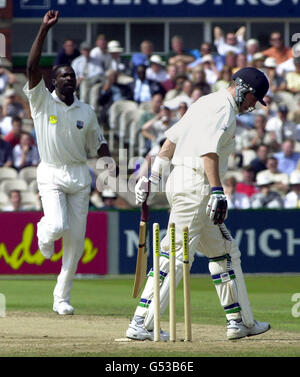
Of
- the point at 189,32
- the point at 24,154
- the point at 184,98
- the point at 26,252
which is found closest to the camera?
the point at 26,252

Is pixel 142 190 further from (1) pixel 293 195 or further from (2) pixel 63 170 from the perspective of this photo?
(1) pixel 293 195

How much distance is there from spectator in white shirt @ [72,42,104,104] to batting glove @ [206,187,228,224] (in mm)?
12087

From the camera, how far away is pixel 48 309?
38.0 feet

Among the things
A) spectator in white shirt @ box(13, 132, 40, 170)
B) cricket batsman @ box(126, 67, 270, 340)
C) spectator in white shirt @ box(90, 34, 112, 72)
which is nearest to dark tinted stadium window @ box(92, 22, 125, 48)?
spectator in white shirt @ box(90, 34, 112, 72)

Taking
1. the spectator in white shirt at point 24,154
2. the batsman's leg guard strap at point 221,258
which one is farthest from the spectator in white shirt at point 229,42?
the batsman's leg guard strap at point 221,258

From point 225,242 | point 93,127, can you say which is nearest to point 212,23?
point 93,127

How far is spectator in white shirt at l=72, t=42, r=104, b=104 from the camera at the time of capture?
20125 mm

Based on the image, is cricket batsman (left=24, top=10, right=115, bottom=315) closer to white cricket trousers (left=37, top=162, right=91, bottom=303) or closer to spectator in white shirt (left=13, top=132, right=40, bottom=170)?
white cricket trousers (left=37, top=162, right=91, bottom=303)

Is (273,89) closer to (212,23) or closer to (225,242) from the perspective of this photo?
(212,23)

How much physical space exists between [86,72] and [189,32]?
391 cm

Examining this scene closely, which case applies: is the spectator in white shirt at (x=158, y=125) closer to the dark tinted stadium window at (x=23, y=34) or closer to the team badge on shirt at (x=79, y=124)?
the dark tinted stadium window at (x=23, y=34)

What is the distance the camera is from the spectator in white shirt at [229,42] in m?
21.4

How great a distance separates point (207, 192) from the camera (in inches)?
332

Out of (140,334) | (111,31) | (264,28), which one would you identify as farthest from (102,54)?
(140,334)
